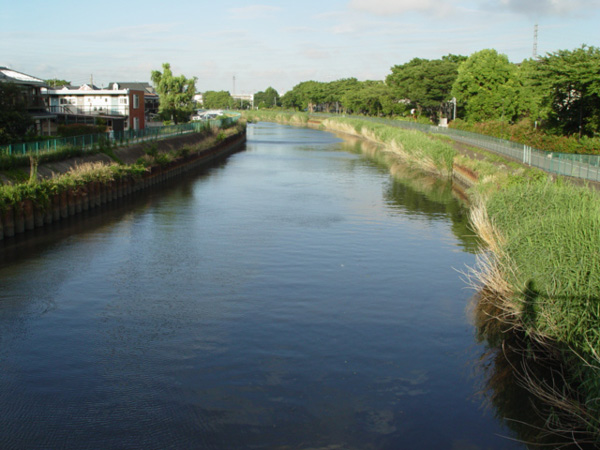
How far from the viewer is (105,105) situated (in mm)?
78188

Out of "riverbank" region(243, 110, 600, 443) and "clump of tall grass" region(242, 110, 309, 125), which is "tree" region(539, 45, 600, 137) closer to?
"riverbank" region(243, 110, 600, 443)

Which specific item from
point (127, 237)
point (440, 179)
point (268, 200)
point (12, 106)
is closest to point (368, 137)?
point (440, 179)

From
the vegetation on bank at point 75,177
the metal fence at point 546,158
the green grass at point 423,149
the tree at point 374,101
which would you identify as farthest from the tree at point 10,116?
the tree at point 374,101

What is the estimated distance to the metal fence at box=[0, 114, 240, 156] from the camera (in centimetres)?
3192

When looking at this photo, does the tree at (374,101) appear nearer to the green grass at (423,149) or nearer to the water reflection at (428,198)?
the green grass at (423,149)

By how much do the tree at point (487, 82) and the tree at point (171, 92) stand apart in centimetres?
4019

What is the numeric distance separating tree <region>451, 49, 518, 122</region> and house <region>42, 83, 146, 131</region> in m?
45.4

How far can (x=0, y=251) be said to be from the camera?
80.6 feet

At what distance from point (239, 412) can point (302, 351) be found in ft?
11.1

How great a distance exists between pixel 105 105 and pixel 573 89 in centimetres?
5550

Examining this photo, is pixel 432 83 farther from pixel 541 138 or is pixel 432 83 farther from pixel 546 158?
pixel 546 158

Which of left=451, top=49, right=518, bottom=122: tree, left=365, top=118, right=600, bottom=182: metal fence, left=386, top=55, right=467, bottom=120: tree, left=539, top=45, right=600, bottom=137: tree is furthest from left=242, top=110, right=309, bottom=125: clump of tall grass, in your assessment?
left=539, top=45, right=600, bottom=137: tree

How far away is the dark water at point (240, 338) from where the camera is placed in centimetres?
1233

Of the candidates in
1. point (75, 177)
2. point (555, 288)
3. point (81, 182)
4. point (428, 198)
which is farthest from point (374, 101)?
point (555, 288)
